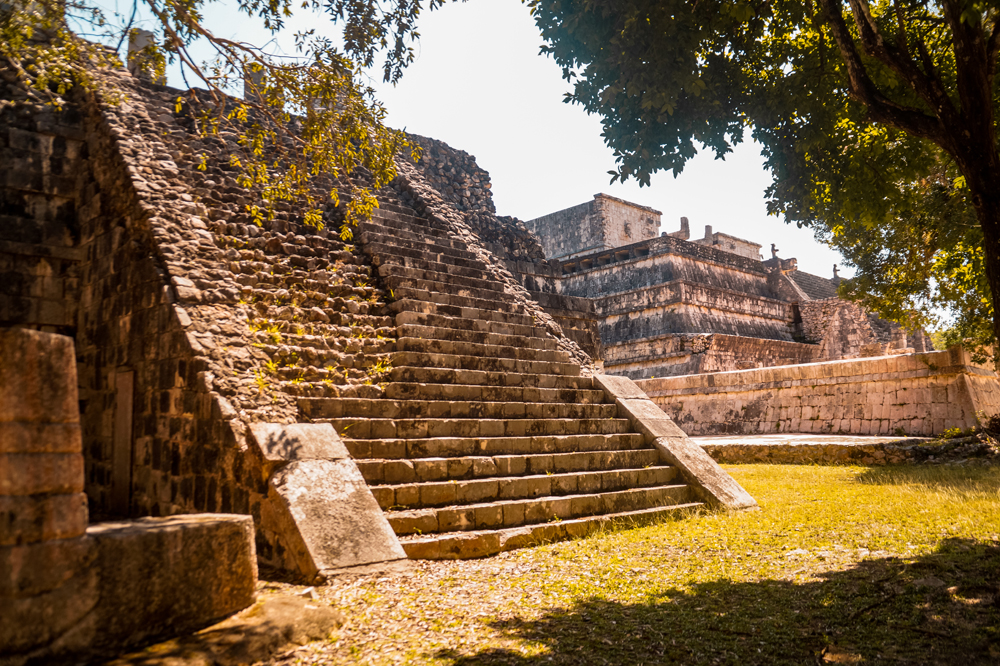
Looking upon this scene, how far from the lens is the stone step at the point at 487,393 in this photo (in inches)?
281

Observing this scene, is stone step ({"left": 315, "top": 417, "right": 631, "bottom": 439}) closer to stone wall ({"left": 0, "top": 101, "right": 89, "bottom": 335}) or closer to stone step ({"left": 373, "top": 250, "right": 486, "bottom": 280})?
stone step ({"left": 373, "top": 250, "right": 486, "bottom": 280})

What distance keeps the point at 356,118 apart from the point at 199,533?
491cm

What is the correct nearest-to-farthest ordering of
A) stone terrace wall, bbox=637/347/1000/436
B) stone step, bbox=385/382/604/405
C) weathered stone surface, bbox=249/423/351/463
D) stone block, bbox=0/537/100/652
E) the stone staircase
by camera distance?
stone block, bbox=0/537/100/652 < weathered stone surface, bbox=249/423/351/463 < the stone staircase < stone step, bbox=385/382/604/405 < stone terrace wall, bbox=637/347/1000/436

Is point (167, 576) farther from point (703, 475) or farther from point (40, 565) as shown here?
point (703, 475)

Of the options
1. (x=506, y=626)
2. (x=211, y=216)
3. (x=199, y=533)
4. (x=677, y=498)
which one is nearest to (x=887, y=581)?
(x=506, y=626)

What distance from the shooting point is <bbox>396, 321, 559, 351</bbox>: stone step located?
8.12 meters

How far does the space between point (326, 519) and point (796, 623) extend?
10.8ft

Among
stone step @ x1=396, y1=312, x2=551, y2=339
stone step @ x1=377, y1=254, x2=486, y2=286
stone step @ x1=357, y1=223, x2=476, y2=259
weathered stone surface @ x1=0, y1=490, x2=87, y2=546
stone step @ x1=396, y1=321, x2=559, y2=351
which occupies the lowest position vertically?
weathered stone surface @ x1=0, y1=490, x2=87, y2=546

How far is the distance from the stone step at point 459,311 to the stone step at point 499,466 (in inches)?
102

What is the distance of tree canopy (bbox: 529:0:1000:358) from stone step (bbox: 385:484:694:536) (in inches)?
130

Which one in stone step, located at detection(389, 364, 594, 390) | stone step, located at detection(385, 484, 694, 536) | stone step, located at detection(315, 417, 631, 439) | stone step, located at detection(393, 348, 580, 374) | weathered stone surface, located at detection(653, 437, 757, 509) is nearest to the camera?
stone step, located at detection(385, 484, 694, 536)

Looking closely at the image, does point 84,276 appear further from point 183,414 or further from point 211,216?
point 183,414

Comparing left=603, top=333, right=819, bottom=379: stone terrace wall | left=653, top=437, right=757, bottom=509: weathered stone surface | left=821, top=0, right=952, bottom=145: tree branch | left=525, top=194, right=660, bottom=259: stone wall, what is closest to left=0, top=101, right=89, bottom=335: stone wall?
left=653, top=437, right=757, bottom=509: weathered stone surface

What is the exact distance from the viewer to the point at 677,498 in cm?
762
